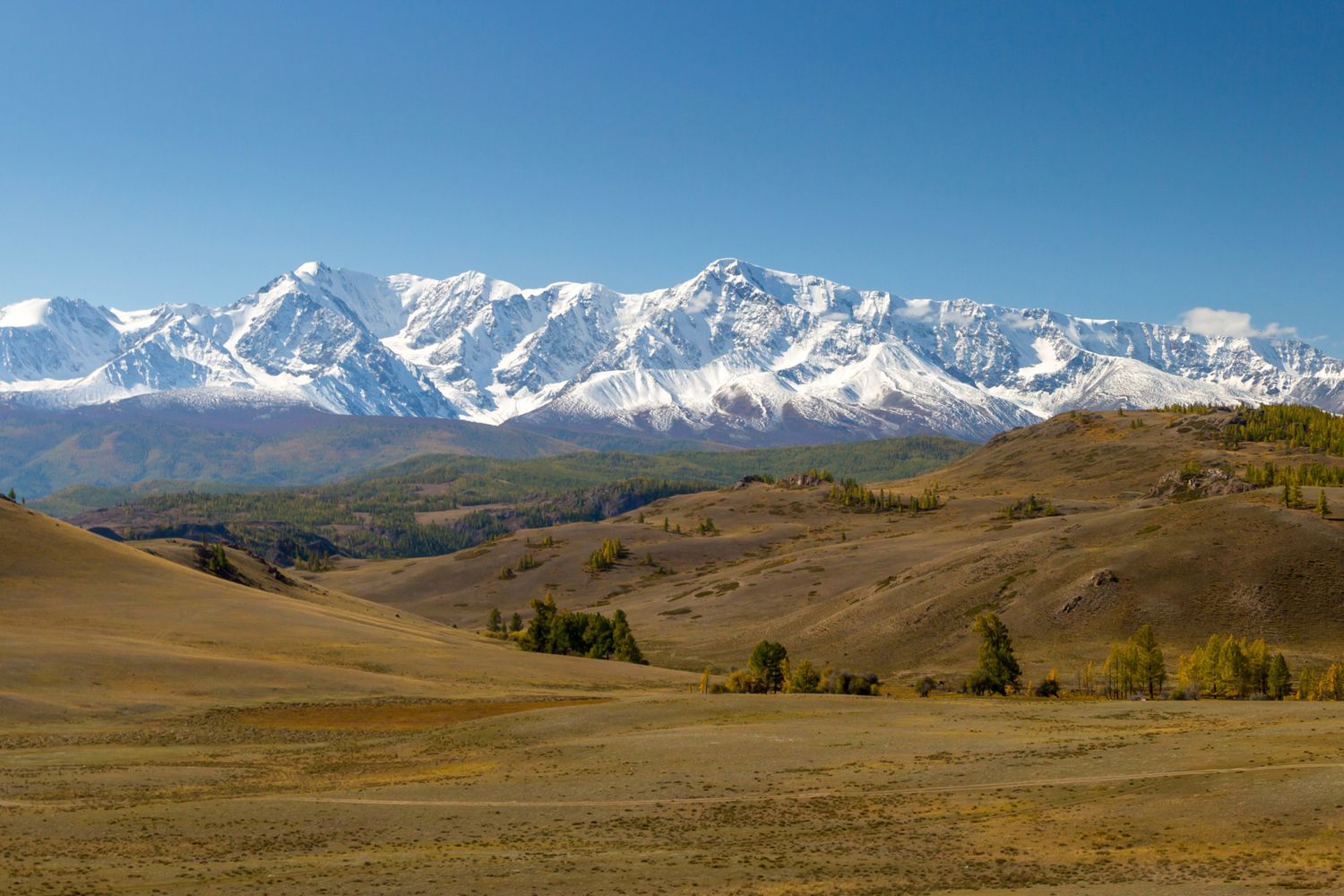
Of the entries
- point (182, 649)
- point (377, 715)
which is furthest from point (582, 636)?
point (377, 715)

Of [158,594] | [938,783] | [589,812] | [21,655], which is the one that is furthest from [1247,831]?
[158,594]

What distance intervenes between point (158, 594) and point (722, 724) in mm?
90869

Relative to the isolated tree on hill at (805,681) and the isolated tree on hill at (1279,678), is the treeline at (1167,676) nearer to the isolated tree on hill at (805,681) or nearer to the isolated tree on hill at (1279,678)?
the isolated tree on hill at (1279,678)

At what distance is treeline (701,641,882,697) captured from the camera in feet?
429

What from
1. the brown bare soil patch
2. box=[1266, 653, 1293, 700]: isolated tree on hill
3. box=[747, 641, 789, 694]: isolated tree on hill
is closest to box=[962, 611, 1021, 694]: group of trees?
box=[747, 641, 789, 694]: isolated tree on hill

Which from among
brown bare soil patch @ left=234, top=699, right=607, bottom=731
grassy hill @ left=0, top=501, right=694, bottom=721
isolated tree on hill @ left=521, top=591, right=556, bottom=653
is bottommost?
isolated tree on hill @ left=521, top=591, right=556, bottom=653

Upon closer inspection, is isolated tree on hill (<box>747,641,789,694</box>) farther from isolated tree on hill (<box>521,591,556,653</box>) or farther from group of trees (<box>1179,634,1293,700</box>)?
isolated tree on hill (<box>521,591,556,653</box>)

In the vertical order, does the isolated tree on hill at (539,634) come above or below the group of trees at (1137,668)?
below

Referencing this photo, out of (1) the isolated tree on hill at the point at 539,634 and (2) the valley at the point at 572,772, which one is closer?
(2) the valley at the point at 572,772

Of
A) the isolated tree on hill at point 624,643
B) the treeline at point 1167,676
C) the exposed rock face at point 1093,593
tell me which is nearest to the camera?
the treeline at point 1167,676

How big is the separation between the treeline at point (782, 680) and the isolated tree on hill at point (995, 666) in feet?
37.2

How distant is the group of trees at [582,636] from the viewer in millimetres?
167125

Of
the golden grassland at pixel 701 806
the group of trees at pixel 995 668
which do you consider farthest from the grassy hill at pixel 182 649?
the group of trees at pixel 995 668

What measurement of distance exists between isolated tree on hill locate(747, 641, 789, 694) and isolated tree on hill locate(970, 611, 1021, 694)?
21.6 metres
